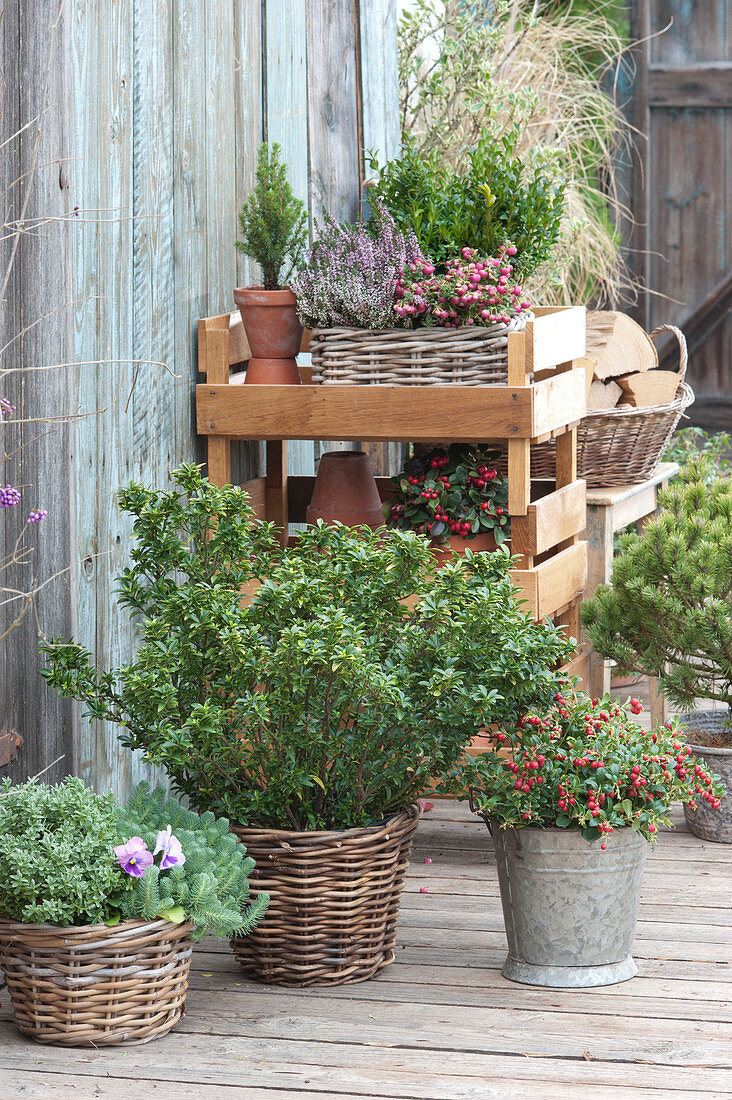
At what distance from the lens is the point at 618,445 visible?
4.12 metres

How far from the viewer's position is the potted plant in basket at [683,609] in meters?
3.19

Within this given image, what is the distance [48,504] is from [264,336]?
31.4 inches

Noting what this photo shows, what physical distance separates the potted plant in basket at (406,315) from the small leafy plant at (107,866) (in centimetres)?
117

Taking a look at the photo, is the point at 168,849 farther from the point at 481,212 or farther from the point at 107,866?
the point at 481,212

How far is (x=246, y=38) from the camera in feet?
11.2

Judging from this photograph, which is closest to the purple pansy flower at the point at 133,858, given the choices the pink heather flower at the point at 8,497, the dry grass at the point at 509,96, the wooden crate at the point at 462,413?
the pink heather flower at the point at 8,497

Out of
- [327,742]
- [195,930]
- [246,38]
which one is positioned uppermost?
[246,38]

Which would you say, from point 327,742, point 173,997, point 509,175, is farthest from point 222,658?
point 509,175

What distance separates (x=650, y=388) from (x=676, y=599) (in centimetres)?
134

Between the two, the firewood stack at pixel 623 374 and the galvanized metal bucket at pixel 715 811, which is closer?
the galvanized metal bucket at pixel 715 811

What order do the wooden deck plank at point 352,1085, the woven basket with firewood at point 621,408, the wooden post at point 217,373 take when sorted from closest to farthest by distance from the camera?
the wooden deck plank at point 352,1085, the wooden post at point 217,373, the woven basket with firewood at point 621,408

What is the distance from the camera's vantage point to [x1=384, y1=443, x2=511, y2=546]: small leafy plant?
320cm

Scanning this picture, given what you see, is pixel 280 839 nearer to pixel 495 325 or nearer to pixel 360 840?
pixel 360 840

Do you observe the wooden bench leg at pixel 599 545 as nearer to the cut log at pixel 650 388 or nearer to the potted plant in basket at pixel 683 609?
the potted plant in basket at pixel 683 609
